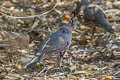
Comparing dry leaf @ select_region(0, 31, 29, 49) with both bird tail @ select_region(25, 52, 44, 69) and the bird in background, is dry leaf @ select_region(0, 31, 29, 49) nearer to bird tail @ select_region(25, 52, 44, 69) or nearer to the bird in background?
the bird in background

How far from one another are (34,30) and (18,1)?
2.15 m

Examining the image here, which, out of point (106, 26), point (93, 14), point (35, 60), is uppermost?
point (93, 14)

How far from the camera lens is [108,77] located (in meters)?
6.87

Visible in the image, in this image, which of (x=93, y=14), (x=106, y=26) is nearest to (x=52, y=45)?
(x=106, y=26)

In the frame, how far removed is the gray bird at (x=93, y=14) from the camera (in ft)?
29.8

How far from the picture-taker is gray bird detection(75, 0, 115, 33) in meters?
9.07

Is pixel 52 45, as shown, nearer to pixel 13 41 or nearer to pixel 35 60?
pixel 35 60

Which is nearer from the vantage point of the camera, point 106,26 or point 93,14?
point 106,26

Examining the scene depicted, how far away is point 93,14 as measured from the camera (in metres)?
9.39

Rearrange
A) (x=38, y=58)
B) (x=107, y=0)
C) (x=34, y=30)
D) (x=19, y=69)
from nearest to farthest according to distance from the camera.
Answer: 1. (x=38, y=58)
2. (x=19, y=69)
3. (x=34, y=30)
4. (x=107, y=0)

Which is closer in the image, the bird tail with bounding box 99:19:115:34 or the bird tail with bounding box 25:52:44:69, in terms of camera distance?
the bird tail with bounding box 25:52:44:69

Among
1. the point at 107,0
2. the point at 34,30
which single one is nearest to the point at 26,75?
the point at 34,30

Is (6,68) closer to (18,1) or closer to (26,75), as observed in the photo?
(26,75)

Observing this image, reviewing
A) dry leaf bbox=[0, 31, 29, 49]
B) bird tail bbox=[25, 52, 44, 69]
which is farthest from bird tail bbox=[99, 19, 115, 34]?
bird tail bbox=[25, 52, 44, 69]
